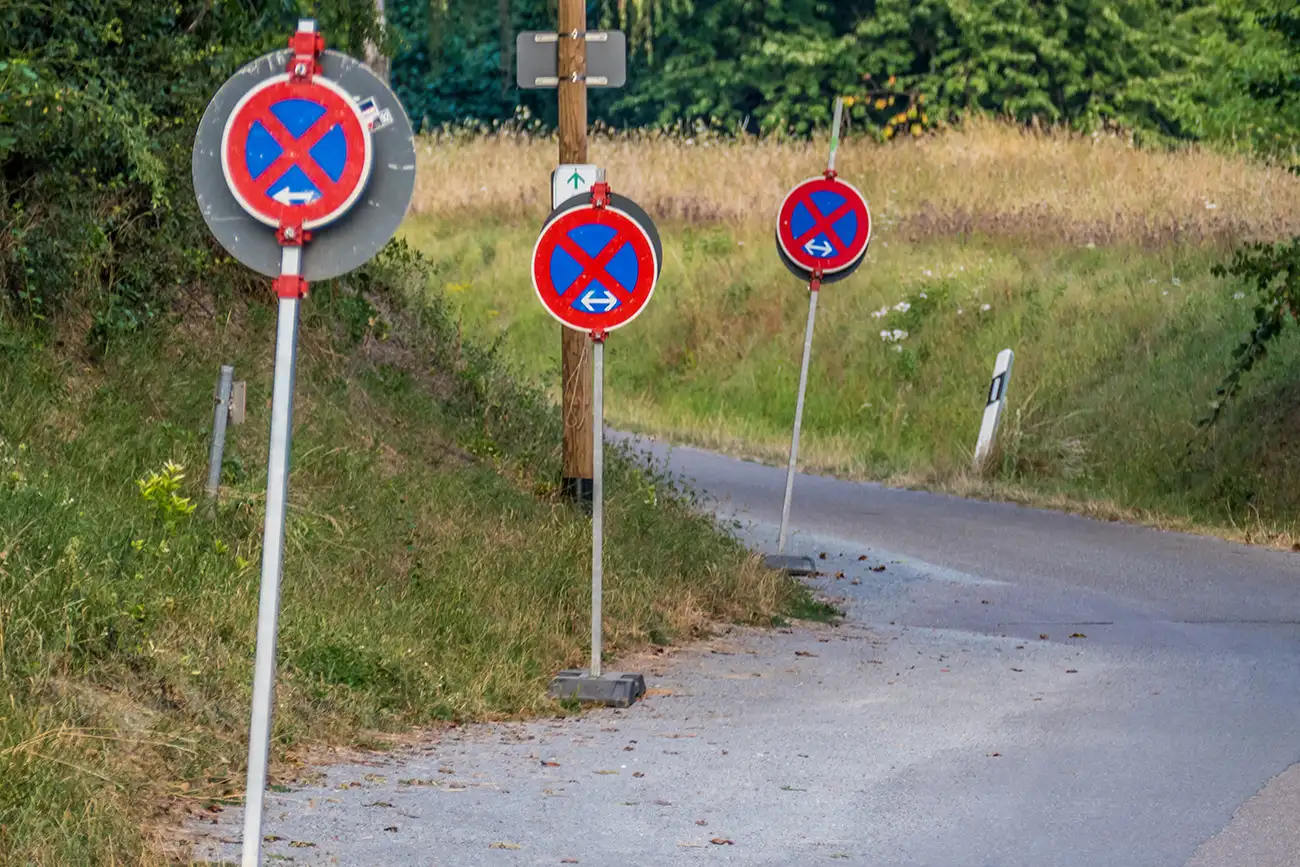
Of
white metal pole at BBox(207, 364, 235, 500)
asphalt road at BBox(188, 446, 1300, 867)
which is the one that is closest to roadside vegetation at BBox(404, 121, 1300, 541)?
asphalt road at BBox(188, 446, 1300, 867)

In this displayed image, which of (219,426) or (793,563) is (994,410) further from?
(219,426)

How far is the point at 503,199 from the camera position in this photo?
132 feet

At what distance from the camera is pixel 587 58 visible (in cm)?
1431

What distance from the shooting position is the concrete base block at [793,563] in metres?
15.7

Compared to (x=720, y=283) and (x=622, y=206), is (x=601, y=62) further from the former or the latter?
(x=720, y=283)

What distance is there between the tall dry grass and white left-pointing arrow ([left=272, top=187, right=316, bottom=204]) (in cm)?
2252

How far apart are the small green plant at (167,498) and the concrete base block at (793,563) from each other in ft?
18.7

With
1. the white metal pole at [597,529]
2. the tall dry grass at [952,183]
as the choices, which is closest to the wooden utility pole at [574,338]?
the white metal pole at [597,529]

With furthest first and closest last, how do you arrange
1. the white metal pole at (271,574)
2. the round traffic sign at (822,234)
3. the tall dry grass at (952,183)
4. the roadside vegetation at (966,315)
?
the tall dry grass at (952,183) → the roadside vegetation at (966,315) → the round traffic sign at (822,234) → the white metal pole at (271,574)

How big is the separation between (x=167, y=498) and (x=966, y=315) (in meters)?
18.4

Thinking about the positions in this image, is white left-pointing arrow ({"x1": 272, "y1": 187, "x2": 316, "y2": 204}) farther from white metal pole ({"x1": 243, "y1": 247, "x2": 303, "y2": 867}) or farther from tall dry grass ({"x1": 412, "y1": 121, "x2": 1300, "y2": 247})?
tall dry grass ({"x1": 412, "y1": 121, "x2": 1300, "y2": 247})

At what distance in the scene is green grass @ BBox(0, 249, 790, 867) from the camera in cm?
819

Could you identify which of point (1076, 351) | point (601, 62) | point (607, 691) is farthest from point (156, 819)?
point (1076, 351)

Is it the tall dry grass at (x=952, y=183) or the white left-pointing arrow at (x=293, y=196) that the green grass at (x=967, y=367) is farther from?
the white left-pointing arrow at (x=293, y=196)
